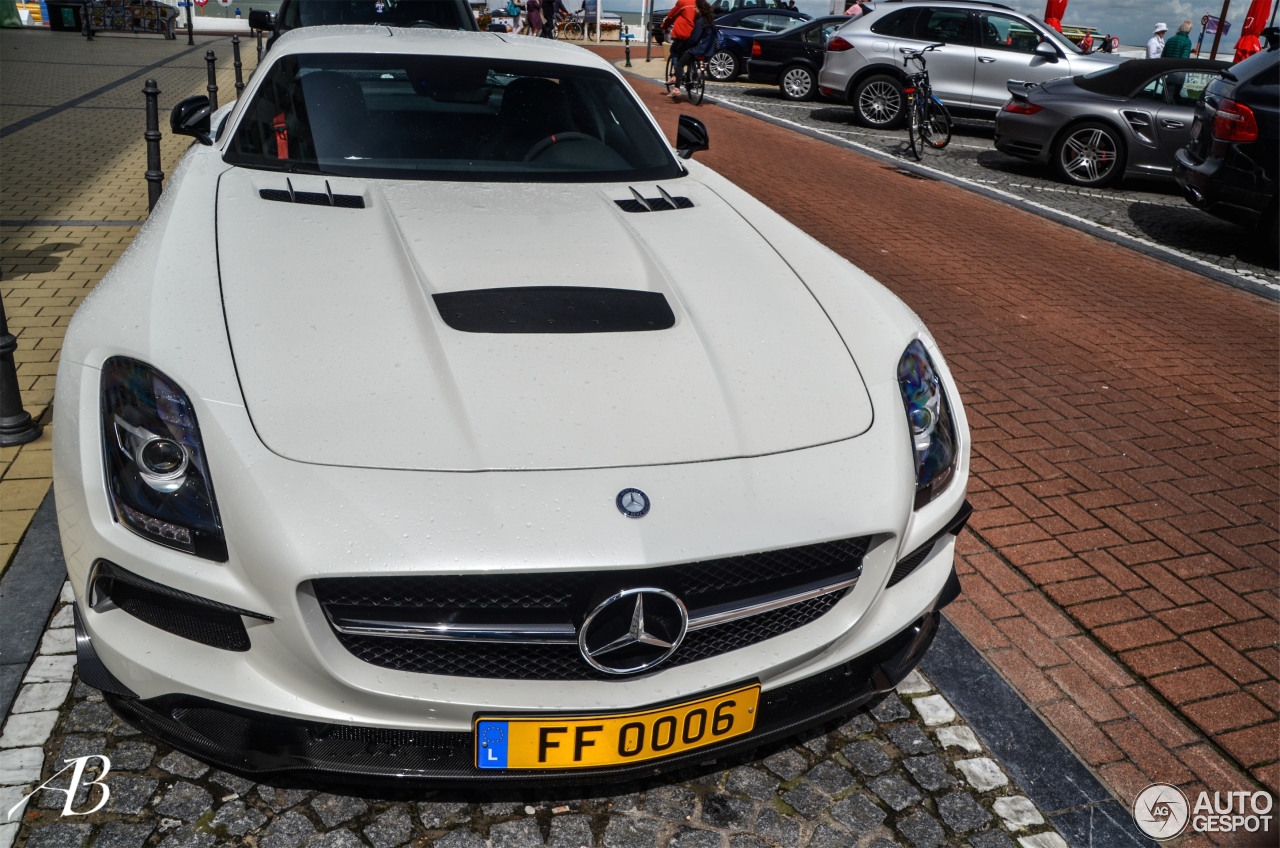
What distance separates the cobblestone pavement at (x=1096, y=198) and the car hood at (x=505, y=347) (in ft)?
18.8

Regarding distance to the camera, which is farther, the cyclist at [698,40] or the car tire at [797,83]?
the car tire at [797,83]

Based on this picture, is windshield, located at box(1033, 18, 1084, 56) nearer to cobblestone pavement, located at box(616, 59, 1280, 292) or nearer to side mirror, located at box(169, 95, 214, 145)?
cobblestone pavement, located at box(616, 59, 1280, 292)

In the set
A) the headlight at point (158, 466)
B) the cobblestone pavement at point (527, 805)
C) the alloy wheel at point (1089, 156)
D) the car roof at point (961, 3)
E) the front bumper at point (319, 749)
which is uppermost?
the car roof at point (961, 3)

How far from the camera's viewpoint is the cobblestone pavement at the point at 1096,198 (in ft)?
27.6

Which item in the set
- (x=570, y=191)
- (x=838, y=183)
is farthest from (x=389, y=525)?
(x=838, y=183)

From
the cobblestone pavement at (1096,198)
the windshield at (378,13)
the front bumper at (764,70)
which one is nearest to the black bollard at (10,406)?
the cobblestone pavement at (1096,198)

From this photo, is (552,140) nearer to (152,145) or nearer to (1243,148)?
(152,145)

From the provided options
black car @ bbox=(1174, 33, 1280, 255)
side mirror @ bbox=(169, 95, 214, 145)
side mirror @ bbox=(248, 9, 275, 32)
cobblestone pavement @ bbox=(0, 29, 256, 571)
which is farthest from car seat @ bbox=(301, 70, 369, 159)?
side mirror @ bbox=(248, 9, 275, 32)

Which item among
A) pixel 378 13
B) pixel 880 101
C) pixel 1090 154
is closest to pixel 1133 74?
pixel 1090 154

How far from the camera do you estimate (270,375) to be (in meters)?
2.20

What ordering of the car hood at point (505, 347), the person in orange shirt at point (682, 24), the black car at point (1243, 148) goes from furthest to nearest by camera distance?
the person in orange shirt at point (682, 24) → the black car at point (1243, 148) → the car hood at point (505, 347)

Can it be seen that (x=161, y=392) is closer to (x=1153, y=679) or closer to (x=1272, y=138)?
(x=1153, y=679)

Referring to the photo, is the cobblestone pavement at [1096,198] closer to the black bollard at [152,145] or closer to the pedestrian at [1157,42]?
the black bollard at [152,145]

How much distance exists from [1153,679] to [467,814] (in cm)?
201
